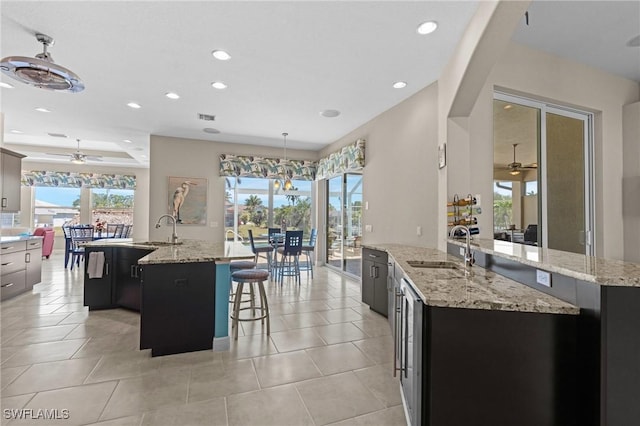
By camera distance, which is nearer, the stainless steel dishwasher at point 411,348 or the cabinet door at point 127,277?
the stainless steel dishwasher at point 411,348

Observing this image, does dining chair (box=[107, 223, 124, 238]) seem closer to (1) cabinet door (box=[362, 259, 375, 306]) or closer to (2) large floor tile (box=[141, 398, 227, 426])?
(1) cabinet door (box=[362, 259, 375, 306])

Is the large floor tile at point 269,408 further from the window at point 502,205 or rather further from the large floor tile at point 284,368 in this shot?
the window at point 502,205

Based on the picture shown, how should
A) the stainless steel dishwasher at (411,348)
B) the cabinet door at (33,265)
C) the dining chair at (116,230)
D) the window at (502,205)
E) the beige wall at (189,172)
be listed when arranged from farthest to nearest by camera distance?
the dining chair at (116,230) → the beige wall at (189,172) → the cabinet door at (33,265) → the window at (502,205) → the stainless steel dishwasher at (411,348)

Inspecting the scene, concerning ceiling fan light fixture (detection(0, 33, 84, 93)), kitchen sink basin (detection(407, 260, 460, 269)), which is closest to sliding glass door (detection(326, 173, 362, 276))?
kitchen sink basin (detection(407, 260, 460, 269))

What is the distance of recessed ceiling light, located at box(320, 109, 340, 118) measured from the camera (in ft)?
15.1

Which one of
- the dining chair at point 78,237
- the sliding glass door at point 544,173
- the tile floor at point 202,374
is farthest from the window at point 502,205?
the dining chair at point 78,237

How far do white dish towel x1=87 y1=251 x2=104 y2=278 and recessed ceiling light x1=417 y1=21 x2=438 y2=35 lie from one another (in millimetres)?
4262

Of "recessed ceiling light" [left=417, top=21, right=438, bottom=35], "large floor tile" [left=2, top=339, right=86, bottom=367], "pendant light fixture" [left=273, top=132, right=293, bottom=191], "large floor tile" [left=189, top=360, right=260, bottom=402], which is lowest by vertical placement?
"large floor tile" [left=189, top=360, right=260, bottom=402]

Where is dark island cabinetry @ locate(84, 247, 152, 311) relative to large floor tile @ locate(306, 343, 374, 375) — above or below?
above

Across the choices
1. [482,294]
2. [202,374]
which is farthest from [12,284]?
[482,294]

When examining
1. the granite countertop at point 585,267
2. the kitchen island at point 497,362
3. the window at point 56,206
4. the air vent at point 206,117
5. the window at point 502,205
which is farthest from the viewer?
the window at point 56,206

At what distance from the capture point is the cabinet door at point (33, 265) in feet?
14.5

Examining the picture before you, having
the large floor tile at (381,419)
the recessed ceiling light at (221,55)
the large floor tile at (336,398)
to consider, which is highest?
Result: the recessed ceiling light at (221,55)

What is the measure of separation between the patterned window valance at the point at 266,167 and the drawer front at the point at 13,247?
337 cm
